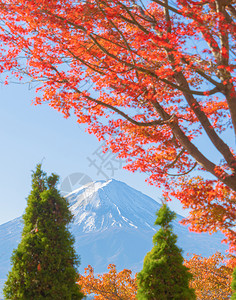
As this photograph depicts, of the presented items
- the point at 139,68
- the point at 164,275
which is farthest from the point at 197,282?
the point at 139,68

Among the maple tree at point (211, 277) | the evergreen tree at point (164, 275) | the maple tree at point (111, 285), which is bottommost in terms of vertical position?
the evergreen tree at point (164, 275)

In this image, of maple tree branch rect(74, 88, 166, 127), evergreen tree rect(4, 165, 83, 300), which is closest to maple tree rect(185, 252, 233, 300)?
evergreen tree rect(4, 165, 83, 300)

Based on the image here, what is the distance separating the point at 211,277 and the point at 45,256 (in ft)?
38.4

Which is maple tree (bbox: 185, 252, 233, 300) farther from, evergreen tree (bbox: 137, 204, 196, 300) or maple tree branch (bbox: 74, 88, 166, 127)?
maple tree branch (bbox: 74, 88, 166, 127)

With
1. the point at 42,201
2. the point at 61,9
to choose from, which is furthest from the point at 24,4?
the point at 42,201

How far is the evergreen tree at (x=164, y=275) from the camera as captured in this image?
25.6 feet

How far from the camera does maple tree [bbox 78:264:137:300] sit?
16.3m

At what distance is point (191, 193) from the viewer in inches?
392

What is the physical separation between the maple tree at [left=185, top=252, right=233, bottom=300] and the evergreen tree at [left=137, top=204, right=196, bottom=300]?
348 inches

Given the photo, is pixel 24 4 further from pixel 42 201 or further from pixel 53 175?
pixel 42 201

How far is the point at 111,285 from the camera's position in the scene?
55.1 feet

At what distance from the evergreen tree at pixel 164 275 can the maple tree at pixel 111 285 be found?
8.40 meters

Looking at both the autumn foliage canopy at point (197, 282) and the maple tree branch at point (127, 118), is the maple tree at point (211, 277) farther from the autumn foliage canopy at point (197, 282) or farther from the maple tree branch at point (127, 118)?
the maple tree branch at point (127, 118)

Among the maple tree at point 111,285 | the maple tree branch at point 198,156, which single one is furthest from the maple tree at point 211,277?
the maple tree branch at point 198,156
